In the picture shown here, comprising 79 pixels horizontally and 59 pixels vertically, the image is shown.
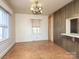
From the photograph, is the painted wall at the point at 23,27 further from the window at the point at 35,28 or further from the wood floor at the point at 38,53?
the wood floor at the point at 38,53

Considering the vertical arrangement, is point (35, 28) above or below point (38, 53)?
above

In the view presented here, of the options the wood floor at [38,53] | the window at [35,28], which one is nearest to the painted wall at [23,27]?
the window at [35,28]

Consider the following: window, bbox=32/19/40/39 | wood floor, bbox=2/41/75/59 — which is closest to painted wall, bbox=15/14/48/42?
window, bbox=32/19/40/39

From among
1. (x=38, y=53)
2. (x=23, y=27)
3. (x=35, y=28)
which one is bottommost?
(x=38, y=53)

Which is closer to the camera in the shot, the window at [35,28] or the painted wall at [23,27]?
the painted wall at [23,27]

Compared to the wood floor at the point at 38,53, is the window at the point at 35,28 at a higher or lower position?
higher

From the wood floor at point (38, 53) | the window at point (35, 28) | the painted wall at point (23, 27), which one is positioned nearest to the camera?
the wood floor at point (38, 53)

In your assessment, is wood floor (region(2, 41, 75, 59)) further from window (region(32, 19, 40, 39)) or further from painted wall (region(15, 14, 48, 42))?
window (region(32, 19, 40, 39))

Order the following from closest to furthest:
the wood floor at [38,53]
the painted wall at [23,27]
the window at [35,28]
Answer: the wood floor at [38,53], the painted wall at [23,27], the window at [35,28]

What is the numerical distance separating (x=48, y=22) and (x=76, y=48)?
522 cm

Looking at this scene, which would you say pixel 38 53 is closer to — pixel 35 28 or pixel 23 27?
pixel 23 27

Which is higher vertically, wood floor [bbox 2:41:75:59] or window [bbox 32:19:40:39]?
window [bbox 32:19:40:39]

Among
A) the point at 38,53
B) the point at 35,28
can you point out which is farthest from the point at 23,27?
the point at 38,53

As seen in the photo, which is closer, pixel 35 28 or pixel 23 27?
pixel 23 27
